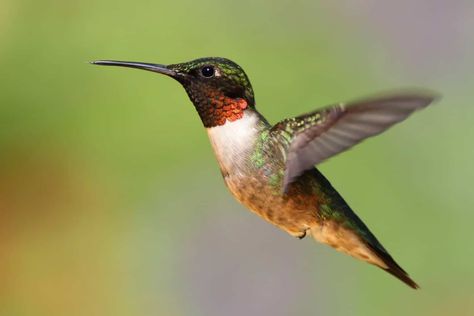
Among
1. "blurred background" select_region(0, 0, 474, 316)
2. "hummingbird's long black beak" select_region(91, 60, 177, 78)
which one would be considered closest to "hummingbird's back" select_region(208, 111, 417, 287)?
"hummingbird's long black beak" select_region(91, 60, 177, 78)

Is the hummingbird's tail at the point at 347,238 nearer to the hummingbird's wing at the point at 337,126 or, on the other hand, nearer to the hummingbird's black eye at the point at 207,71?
the hummingbird's wing at the point at 337,126

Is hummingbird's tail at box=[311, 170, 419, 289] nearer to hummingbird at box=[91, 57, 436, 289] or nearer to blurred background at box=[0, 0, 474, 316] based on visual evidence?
hummingbird at box=[91, 57, 436, 289]

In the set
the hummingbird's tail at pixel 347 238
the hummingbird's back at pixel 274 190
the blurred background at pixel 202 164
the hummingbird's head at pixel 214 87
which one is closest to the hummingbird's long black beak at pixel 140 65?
the hummingbird's head at pixel 214 87

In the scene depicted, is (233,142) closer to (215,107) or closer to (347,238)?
(215,107)

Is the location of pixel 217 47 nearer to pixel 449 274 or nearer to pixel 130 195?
pixel 130 195

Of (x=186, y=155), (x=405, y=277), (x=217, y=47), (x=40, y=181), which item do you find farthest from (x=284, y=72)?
(x=405, y=277)
